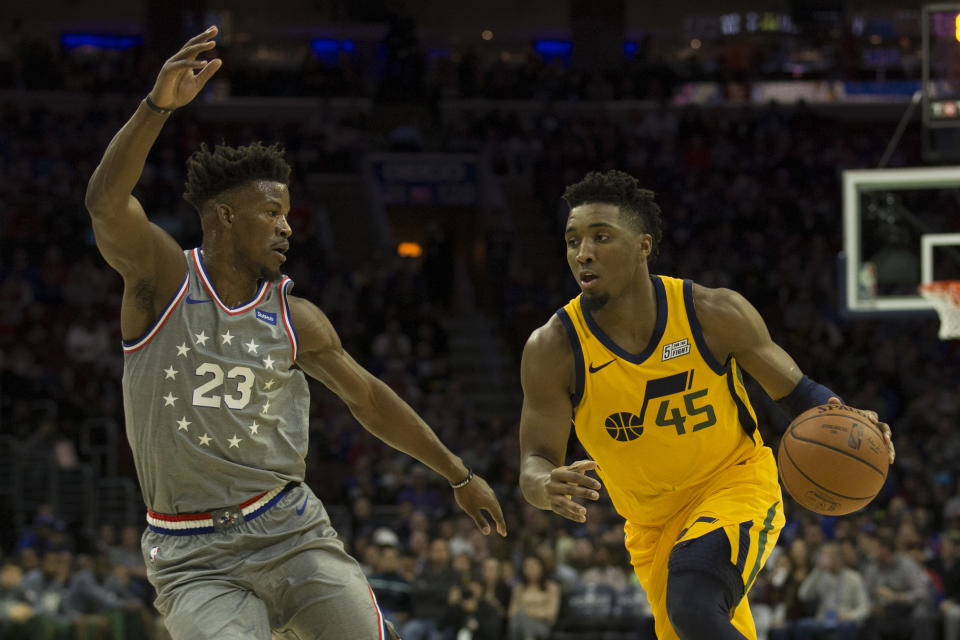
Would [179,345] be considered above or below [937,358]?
above

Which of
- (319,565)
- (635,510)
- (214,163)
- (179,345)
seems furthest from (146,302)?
(635,510)

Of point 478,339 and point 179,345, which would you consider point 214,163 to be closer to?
point 179,345

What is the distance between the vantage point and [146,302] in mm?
4148

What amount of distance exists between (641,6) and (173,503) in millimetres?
25121

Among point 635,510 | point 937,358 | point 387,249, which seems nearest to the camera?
point 635,510

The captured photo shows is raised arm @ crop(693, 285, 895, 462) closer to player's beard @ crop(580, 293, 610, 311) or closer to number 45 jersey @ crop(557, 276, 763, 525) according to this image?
number 45 jersey @ crop(557, 276, 763, 525)

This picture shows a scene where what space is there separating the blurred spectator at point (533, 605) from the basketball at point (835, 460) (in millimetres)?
7103

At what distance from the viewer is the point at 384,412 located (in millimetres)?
4637

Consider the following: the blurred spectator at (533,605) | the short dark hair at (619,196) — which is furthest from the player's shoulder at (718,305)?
the blurred spectator at (533,605)

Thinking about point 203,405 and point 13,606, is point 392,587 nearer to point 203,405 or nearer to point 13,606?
point 13,606

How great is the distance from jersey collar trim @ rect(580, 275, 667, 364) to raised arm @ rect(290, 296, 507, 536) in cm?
73

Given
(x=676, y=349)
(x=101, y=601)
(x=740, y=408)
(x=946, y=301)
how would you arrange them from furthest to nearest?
(x=946, y=301), (x=101, y=601), (x=740, y=408), (x=676, y=349)

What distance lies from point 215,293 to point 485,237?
52.5 feet

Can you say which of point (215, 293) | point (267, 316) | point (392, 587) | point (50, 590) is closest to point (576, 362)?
point (267, 316)
